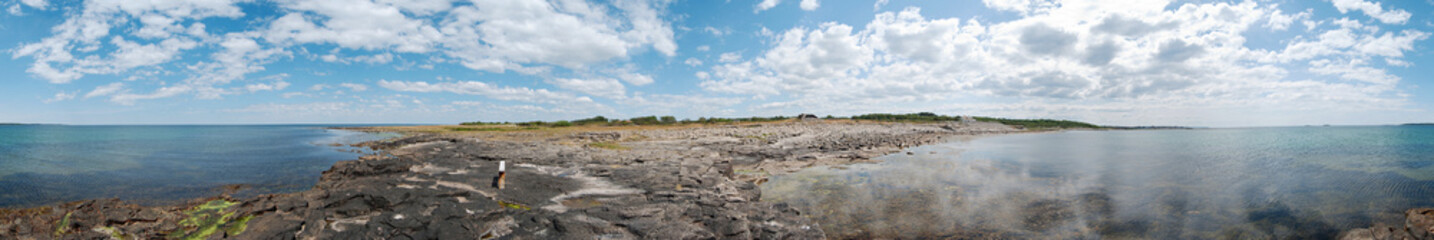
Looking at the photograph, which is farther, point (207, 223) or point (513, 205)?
point (513, 205)

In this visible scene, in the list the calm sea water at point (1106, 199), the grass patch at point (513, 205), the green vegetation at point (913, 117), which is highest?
the green vegetation at point (913, 117)

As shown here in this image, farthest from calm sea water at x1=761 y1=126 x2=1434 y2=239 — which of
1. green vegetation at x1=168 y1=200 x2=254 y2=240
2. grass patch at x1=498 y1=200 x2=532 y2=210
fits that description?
green vegetation at x1=168 y1=200 x2=254 y2=240

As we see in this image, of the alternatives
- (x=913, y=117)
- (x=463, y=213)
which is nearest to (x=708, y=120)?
(x=913, y=117)

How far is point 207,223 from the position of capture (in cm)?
907

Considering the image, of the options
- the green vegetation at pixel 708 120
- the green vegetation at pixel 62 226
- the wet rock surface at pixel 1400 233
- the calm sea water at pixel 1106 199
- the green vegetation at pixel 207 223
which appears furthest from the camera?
the green vegetation at pixel 708 120

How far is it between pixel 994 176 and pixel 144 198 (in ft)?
86.3

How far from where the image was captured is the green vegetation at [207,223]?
8.49 metres

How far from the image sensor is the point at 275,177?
18578 mm

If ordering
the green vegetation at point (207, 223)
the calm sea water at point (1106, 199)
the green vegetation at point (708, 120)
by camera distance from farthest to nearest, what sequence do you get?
the green vegetation at point (708, 120), the calm sea water at point (1106, 199), the green vegetation at point (207, 223)

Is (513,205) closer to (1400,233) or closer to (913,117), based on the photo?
(1400,233)

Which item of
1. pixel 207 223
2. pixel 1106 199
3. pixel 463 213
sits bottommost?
pixel 1106 199

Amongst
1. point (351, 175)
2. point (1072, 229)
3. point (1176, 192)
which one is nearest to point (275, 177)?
point (351, 175)

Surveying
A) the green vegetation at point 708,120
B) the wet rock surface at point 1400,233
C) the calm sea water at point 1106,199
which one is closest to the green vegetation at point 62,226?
the calm sea water at point 1106,199

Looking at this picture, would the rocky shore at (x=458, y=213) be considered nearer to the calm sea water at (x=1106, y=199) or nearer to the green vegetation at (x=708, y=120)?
the calm sea water at (x=1106, y=199)
